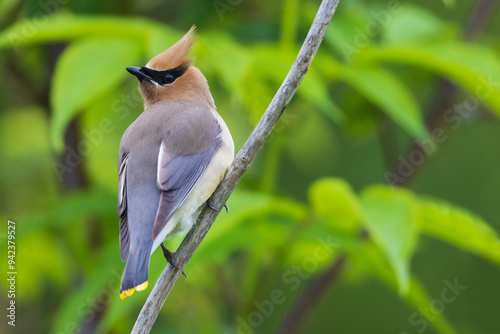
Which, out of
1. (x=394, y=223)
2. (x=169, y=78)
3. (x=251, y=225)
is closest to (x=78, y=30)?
(x=169, y=78)

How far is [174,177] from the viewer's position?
2119 millimetres

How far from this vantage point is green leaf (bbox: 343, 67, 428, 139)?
2570mm

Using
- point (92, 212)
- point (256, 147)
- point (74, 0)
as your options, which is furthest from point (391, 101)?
point (74, 0)

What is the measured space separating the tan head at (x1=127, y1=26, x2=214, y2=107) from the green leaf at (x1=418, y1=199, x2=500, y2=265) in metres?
0.82

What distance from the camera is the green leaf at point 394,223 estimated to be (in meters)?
2.16

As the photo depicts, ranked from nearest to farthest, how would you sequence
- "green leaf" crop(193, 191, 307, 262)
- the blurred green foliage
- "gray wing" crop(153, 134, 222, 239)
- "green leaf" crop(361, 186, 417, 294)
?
"gray wing" crop(153, 134, 222, 239)
"green leaf" crop(361, 186, 417, 294)
"green leaf" crop(193, 191, 307, 262)
the blurred green foliage

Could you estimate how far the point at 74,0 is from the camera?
10.3ft

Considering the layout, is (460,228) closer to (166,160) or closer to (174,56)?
(166,160)

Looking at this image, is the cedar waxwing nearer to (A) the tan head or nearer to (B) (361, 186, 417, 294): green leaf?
(A) the tan head

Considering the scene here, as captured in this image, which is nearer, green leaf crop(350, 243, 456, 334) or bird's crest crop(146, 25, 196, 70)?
bird's crest crop(146, 25, 196, 70)

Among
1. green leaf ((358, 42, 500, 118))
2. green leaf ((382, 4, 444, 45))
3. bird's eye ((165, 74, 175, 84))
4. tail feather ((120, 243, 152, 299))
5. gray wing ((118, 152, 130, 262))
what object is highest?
green leaf ((358, 42, 500, 118))

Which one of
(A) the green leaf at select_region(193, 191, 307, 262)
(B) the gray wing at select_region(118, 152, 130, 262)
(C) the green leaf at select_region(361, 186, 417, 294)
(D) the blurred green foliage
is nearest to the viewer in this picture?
(B) the gray wing at select_region(118, 152, 130, 262)

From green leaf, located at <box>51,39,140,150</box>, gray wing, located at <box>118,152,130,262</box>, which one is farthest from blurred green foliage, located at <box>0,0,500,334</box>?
gray wing, located at <box>118,152,130,262</box>

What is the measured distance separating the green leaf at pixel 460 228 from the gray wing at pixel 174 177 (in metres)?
0.72
